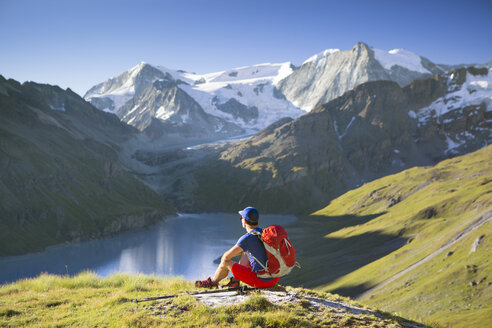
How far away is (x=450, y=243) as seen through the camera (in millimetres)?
64938

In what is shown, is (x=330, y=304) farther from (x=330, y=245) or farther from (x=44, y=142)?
(x=44, y=142)

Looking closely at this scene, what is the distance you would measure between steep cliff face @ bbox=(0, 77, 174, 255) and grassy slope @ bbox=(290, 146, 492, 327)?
78.5m

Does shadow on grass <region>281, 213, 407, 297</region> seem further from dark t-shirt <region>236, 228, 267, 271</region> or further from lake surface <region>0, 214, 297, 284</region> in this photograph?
dark t-shirt <region>236, 228, 267, 271</region>

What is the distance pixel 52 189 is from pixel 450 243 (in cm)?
12986

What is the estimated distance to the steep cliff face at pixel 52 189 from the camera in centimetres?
12369

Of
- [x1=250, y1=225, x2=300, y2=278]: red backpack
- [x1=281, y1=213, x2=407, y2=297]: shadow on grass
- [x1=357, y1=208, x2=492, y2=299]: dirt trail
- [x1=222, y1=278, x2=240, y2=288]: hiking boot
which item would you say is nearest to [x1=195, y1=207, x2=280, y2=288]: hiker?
[x1=250, y1=225, x2=300, y2=278]: red backpack

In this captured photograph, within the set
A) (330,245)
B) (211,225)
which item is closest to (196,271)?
(330,245)

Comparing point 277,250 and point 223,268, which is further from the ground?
point 277,250

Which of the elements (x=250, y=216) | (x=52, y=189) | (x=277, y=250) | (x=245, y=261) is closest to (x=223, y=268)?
(x=245, y=261)

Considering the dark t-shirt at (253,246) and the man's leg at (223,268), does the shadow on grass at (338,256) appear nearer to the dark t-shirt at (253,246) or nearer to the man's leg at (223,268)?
the man's leg at (223,268)

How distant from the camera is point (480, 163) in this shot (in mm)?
155875

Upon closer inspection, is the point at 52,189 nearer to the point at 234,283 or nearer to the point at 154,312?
the point at 234,283

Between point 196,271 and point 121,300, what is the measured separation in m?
96.6

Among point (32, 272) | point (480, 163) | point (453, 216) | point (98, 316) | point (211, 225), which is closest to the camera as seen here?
point (98, 316)
